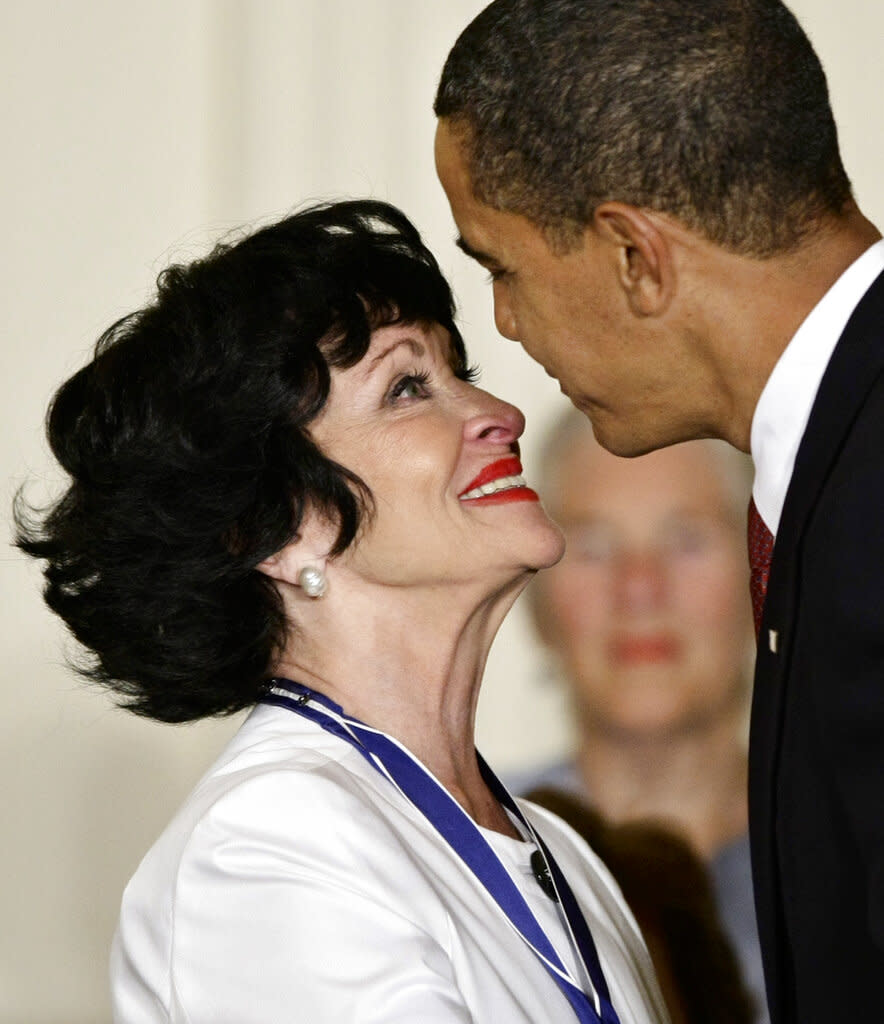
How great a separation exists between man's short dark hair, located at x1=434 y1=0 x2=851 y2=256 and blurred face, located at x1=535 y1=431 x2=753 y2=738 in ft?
3.58

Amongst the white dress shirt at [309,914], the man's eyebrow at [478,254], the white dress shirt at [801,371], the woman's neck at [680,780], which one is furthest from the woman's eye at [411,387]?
the woman's neck at [680,780]

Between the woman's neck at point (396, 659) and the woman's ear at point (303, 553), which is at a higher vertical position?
the woman's ear at point (303, 553)

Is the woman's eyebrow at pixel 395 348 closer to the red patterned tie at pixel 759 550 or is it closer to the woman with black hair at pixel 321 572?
the woman with black hair at pixel 321 572

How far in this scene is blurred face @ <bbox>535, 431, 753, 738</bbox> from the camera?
2.42 meters

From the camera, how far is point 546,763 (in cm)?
251

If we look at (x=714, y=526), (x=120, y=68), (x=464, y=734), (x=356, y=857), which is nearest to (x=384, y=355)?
(x=464, y=734)

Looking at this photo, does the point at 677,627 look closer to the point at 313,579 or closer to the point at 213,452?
the point at 313,579

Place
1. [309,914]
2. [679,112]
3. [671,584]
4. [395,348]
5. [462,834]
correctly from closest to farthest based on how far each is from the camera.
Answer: [679,112]
[309,914]
[462,834]
[395,348]
[671,584]

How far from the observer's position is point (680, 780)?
8.00 ft

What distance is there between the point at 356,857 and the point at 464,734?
33 cm

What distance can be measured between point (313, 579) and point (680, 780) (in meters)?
0.98

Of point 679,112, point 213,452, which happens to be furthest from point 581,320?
point 213,452

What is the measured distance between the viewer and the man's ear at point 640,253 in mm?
1331

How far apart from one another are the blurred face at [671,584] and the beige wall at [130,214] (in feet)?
Answer: 0.50
